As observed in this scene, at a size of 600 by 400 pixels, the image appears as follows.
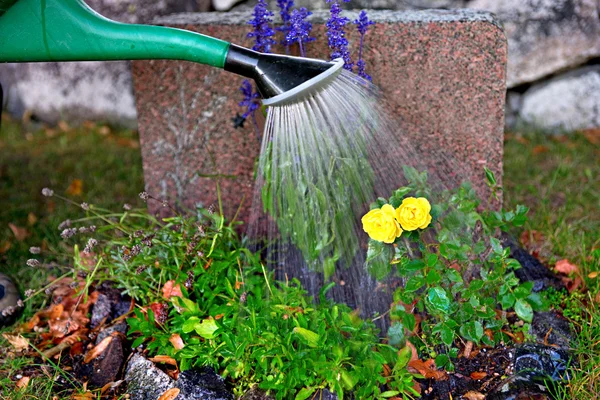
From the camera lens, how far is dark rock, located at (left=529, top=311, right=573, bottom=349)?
1772mm

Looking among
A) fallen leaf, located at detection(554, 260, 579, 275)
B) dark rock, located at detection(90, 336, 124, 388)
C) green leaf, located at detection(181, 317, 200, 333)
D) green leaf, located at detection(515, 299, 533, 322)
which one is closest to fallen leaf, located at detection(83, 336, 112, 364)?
dark rock, located at detection(90, 336, 124, 388)

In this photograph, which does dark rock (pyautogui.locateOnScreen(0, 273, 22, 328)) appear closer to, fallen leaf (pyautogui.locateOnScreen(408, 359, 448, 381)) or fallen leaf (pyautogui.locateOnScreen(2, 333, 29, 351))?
fallen leaf (pyautogui.locateOnScreen(2, 333, 29, 351))

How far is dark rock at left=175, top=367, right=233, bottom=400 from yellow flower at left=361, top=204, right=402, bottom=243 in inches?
21.5

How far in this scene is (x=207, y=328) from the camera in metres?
1.67

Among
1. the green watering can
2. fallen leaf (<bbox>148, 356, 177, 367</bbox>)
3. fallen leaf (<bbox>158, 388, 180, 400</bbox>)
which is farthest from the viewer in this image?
fallen leaf (<bbox>148, 356, 177, 367</bbox>)

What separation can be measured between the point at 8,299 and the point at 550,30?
9.04ft

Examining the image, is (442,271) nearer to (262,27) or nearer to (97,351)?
(262,27)

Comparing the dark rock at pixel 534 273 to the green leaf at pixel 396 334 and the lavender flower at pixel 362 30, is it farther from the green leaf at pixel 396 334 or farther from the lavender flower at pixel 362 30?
the lavender flower at pixel 362 30

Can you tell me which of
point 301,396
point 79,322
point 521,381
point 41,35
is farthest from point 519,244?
point 41,35

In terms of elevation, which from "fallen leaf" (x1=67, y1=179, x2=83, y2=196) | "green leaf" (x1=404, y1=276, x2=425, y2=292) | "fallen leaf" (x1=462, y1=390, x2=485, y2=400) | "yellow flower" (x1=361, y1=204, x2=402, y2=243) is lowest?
"fallen leaf" (x1=462, y1=390, x2=485, y2=400)

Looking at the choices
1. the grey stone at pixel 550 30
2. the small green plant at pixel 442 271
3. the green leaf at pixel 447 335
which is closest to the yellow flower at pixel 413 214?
the small green plant at pixel 442 271

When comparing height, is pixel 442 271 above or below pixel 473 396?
above

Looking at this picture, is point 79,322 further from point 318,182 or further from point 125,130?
point 125,130

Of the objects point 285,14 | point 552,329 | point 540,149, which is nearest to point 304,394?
point 552,329
